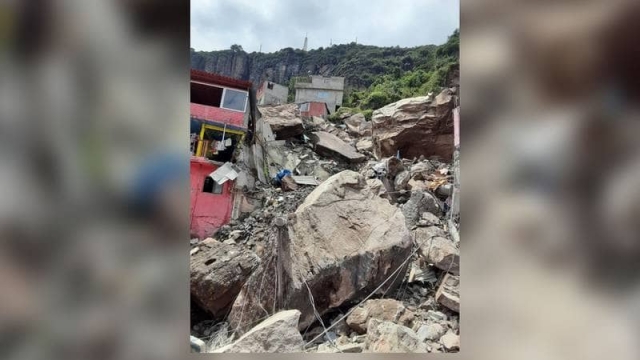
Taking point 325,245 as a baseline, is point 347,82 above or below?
above

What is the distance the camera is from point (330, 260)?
4141mm

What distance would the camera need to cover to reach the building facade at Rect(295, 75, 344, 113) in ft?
48.9

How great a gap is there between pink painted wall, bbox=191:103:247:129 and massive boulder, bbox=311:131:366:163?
3.00m

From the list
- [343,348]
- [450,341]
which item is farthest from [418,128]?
[343,348]

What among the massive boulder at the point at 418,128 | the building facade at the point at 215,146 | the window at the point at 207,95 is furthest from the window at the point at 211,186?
the massive boulder at the point at 418,128

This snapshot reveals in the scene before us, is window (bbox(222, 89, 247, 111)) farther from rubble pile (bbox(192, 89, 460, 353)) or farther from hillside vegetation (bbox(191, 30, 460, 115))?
rubble pile (bbox(192, 89, 460, 353))

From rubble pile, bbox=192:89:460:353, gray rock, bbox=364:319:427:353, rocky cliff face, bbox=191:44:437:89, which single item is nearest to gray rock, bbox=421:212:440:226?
rubble pile, bbox=192:89:460:353

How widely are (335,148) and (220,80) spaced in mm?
3992

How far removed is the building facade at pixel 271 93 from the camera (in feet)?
46.8

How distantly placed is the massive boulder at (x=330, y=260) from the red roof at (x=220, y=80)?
5.00 metres

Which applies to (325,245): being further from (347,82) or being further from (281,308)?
(347,82)
